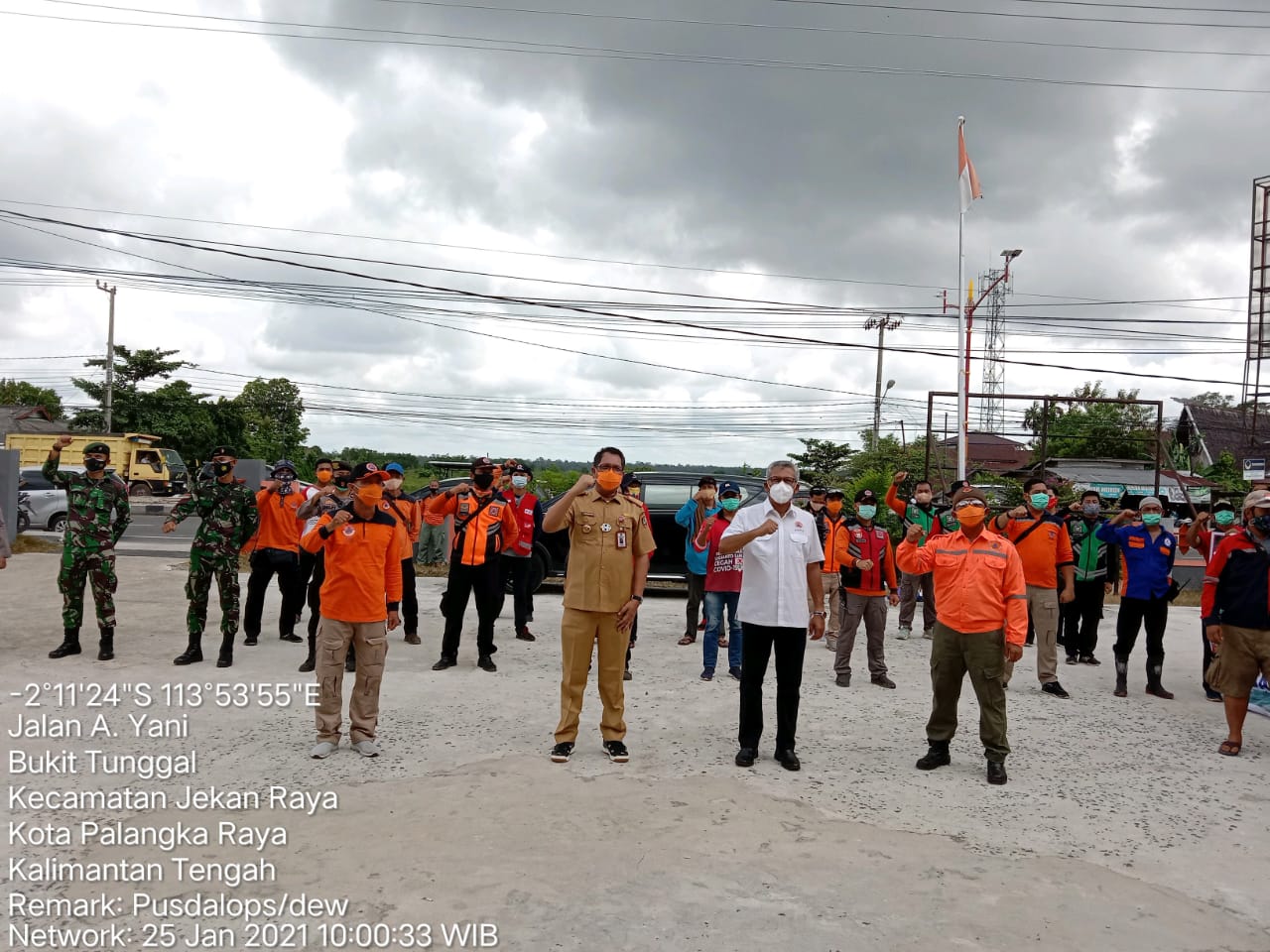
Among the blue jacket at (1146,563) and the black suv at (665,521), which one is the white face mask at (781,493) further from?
the black suv at (665,521)

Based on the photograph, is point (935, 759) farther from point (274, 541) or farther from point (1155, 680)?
point (274, 541)

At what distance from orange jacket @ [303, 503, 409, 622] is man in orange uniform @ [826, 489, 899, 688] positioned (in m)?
4.35

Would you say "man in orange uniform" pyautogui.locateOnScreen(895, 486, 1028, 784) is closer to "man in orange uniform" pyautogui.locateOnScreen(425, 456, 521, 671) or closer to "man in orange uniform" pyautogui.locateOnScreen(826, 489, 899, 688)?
"man in orange uniform" pyautogui.locateOnScreen(826, 489, 899, 688)

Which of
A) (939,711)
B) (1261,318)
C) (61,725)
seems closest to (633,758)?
(939,711)

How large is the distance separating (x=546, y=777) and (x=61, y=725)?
11.4ft

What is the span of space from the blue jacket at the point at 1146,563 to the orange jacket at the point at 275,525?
815 cm

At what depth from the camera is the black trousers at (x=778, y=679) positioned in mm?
5652

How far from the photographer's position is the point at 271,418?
159ft

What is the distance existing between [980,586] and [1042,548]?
3305 mm

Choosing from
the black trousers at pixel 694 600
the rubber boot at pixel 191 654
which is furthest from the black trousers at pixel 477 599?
the black trousers at pixel 694 600

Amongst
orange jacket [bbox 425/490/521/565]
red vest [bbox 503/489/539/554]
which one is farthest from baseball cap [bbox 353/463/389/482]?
red vest [bbox 503/489/539/554]

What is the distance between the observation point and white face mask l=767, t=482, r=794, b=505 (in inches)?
228

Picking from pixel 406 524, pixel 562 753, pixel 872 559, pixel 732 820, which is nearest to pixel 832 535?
pixel 872 559

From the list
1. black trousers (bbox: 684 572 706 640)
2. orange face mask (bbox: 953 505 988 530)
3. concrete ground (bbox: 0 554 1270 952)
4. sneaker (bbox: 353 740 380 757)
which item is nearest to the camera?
concrete ground (bbox: 0 554 1270 952)
